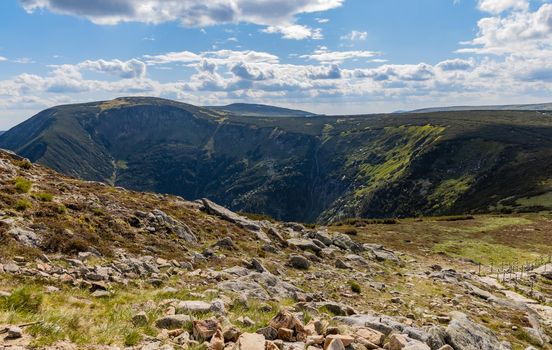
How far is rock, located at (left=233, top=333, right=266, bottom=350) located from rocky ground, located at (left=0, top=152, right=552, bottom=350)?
0.09ft

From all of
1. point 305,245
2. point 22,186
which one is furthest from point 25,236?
point 305,245

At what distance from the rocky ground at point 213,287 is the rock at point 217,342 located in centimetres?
3

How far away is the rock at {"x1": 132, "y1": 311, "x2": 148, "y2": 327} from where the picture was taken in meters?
10.2

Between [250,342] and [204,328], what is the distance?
1445 mm

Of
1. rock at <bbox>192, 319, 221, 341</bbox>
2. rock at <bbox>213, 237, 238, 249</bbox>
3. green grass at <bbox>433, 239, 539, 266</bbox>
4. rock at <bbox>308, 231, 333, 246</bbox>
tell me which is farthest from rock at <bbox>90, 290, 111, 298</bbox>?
green grass at <bbox>433, 239, 539, 266</bbox>

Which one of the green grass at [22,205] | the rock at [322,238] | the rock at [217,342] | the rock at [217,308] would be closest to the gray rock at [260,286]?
the rock at [217,308]

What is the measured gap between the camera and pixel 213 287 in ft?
54.9

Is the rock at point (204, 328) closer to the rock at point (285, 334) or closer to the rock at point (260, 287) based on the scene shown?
the rock at point (285, 334)

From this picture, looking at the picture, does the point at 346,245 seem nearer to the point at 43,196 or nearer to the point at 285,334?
the point at 43,196

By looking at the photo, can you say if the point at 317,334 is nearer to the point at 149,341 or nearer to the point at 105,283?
the point at 149,341

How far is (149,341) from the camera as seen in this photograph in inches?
364

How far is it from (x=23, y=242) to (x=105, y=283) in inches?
204

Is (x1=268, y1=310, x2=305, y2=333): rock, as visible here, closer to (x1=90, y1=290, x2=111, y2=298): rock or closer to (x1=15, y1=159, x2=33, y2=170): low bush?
(x1=90, y1=290, x2=111, y2=298): rock

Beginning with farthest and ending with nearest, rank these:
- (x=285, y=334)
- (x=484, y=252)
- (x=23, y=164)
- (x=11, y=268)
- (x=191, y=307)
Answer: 1. (x=484, y=252)
2. (x=23, y=164)
3. (x=11, y=268)
4. (x=191, y=307)
5. (x=285, y=334)
